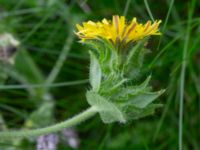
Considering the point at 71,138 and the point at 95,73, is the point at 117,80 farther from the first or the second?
the point at 71,138

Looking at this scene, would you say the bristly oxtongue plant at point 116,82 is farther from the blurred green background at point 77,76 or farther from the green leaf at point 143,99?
the blurred green background at point 77,76

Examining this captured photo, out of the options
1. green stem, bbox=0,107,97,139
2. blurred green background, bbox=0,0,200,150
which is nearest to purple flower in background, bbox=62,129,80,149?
blurred green background, bbox=0,0,200,150

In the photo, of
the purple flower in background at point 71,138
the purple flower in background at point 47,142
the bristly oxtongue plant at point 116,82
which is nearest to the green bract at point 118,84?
the bristly oxtongue plant at point 116,82

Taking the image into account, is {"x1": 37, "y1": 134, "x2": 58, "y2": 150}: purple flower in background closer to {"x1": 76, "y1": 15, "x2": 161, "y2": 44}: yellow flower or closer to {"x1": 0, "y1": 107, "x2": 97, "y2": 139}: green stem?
{"x1": 0, "y1": 107, "x2": 97, "y2": 139}: green stem

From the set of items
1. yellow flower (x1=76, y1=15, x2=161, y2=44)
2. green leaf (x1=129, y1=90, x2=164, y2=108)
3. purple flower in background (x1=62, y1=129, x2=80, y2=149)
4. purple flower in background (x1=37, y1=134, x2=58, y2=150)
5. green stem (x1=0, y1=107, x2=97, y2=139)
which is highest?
purple flower in background (x1=62, y1=129, x2=80, y2=149)

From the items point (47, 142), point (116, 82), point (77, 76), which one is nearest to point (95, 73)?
point (116, 82)

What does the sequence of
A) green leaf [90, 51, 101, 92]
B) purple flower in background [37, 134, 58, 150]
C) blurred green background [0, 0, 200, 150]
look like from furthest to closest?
blurred green background [0, 0, 200, 150]
purple flower in background [37, 134, 58, 150]
green leaf [90, 51, 101, 92]
